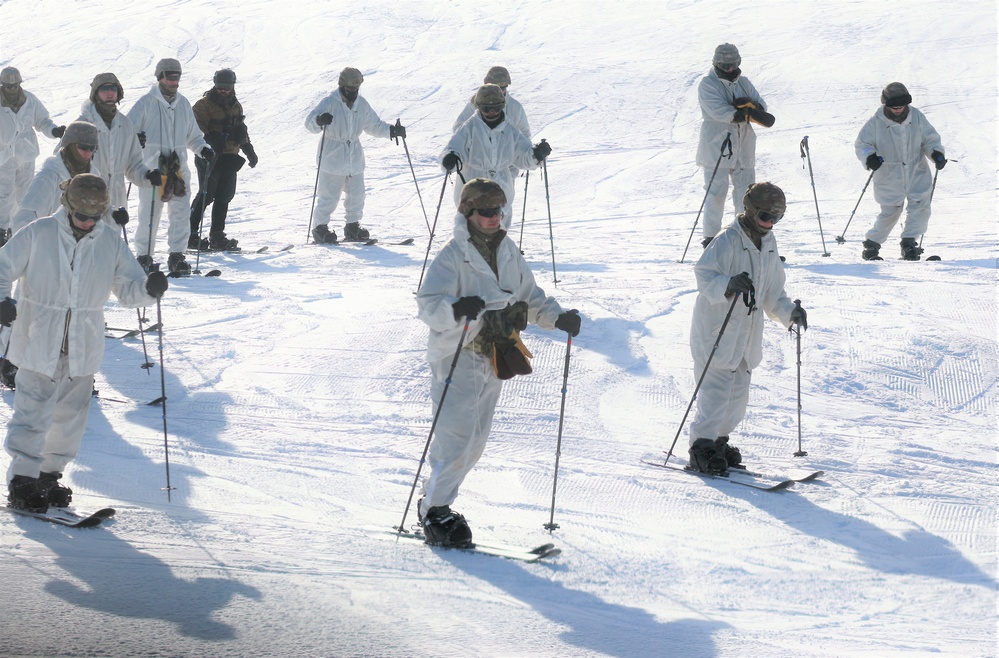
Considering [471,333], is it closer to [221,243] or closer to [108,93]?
[108,93]

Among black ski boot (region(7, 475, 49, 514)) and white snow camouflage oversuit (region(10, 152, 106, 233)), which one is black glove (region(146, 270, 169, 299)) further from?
white snow camouflage oversuit (region(10, 152, 106, 233))

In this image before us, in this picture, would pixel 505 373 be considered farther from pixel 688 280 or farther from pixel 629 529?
pixel 688 280

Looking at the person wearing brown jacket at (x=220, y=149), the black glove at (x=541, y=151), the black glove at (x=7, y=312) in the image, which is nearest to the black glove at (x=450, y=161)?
the black glove at (x=541, y=151)

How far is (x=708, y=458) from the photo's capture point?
7.70 m

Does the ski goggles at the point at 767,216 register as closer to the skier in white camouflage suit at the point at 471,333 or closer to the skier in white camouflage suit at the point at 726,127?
the skier in white camouflage suit at the point at 471,333

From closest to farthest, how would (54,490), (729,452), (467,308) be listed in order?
(467,308) < (54,490) < (729,452)

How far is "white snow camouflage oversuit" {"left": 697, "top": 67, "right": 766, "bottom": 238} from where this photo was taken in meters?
12.0

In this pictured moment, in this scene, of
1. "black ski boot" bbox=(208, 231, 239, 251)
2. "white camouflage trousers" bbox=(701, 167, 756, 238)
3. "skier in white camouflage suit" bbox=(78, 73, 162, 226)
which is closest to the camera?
"skier in white camouflage suit" bbox=(78, 73, 162, 226)

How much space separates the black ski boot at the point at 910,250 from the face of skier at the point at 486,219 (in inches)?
326

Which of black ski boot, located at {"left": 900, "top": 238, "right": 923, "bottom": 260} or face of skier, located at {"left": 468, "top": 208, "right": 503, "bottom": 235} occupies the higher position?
black ski boot, located at {"left": 900, "top": 238, "right": 923, "bottom": 260}

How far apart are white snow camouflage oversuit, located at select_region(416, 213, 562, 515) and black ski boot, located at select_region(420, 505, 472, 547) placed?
5cm

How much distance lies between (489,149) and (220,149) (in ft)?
12.7

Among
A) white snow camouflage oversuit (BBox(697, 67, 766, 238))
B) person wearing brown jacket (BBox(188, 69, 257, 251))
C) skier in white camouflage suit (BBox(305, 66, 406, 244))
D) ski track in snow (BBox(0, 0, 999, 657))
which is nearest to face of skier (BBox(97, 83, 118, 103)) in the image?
ski track in snow (BBox(0, 0, 999, 657))

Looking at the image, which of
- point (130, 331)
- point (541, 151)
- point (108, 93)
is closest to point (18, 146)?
point (108, 93)
